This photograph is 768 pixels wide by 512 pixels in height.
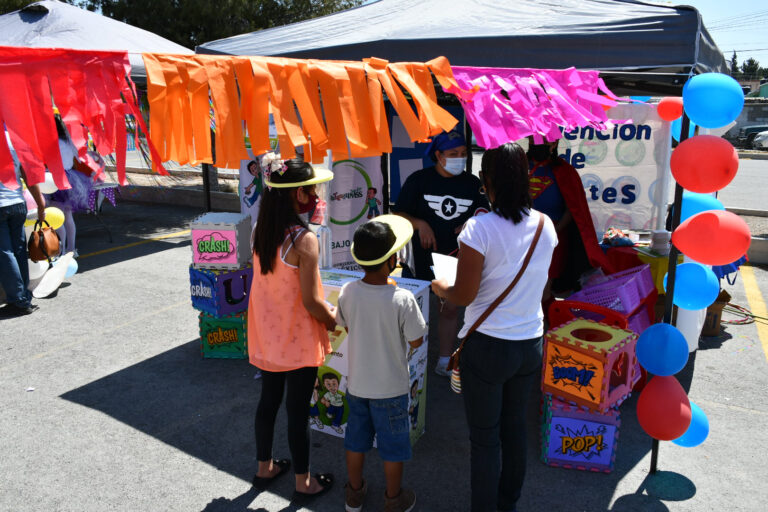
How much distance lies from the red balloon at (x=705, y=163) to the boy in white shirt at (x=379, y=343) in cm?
147

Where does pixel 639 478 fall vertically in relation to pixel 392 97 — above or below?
below

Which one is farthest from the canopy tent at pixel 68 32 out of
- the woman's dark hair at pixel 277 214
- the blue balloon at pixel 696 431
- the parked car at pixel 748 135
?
the parked car at pixel 748 135

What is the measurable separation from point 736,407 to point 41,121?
14.3ft

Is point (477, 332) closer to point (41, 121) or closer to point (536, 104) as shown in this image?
point (536, 104)

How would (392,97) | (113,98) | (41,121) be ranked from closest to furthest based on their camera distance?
(41,121)
(113,98)
(392,97)

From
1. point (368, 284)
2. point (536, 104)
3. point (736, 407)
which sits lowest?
point (736, 407)

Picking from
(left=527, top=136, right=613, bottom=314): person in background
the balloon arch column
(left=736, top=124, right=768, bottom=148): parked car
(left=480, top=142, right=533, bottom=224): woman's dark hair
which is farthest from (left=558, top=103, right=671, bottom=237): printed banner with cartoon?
(left=736, top=124, right=768, bottom=148): parked car

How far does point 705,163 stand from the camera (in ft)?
9.53

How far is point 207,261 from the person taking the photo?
4.69 metres

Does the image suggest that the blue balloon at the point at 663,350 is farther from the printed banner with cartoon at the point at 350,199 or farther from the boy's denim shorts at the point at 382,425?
the printed banner with cartoon at the point at 350,199

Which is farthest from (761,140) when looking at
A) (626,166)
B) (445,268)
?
(445,268)

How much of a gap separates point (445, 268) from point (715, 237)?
4.50 feet

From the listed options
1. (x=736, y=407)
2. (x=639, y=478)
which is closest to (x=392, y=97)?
(x=639, y=478)

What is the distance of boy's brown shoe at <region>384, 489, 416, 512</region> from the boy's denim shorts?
0.79 ft
